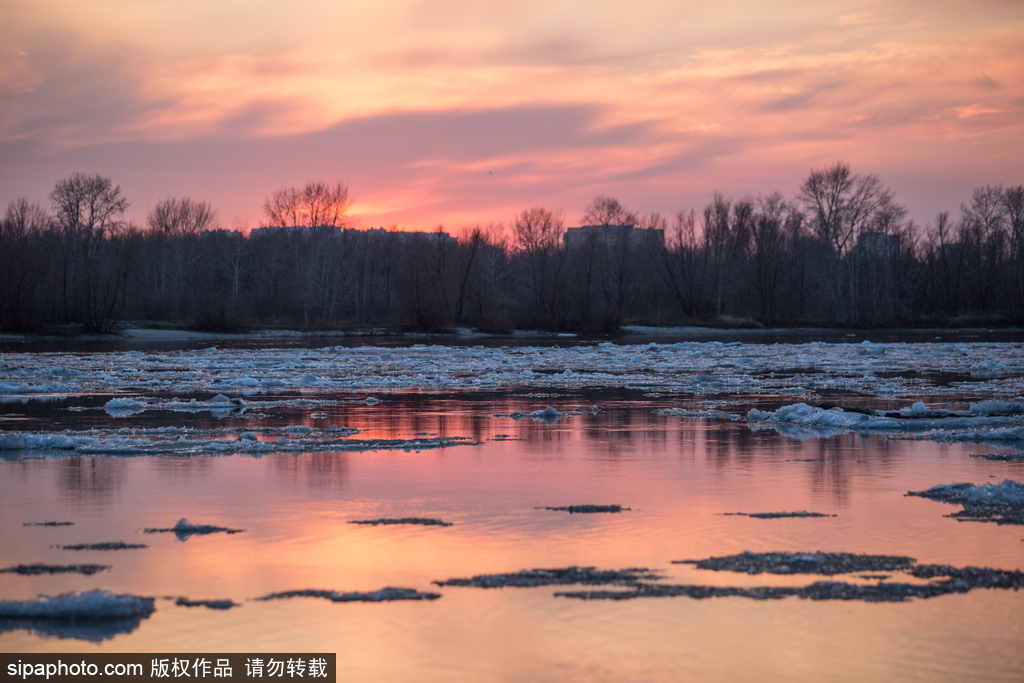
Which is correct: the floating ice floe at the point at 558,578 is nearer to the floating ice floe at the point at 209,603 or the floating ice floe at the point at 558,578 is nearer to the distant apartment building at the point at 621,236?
the floating ice floe at the point at 209,603

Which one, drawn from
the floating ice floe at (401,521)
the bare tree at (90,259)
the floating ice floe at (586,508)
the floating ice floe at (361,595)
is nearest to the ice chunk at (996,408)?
the floating ice floe at (586,508)

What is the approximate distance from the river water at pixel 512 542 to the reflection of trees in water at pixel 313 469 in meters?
0.05

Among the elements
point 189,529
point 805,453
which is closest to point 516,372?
point 805,453

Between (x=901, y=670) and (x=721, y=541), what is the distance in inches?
83.0

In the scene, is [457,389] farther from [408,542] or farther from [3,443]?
[408,542]

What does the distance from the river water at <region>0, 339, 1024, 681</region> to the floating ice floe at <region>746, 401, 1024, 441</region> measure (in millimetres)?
546

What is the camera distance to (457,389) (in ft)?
61.3

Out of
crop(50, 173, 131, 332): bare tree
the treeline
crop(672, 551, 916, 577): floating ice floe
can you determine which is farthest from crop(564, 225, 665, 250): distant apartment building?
crop(672, 551, 916, 577): floating ice floe

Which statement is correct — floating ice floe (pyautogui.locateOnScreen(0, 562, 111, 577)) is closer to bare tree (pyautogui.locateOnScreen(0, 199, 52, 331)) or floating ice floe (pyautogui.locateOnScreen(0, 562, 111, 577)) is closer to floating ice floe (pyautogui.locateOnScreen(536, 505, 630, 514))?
floating ice floe (pyautogui.locateOnScreen(536, 505, 630, 514))

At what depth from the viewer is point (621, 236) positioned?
83688mm

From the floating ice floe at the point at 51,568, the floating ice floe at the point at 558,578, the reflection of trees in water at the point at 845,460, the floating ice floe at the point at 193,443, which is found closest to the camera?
the floating ice floe at the point at 558,578

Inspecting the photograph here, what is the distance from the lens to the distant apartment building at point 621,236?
79.5m

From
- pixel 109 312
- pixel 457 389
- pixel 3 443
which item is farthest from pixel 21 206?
pixel 3 443

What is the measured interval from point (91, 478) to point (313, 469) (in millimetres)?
1892
